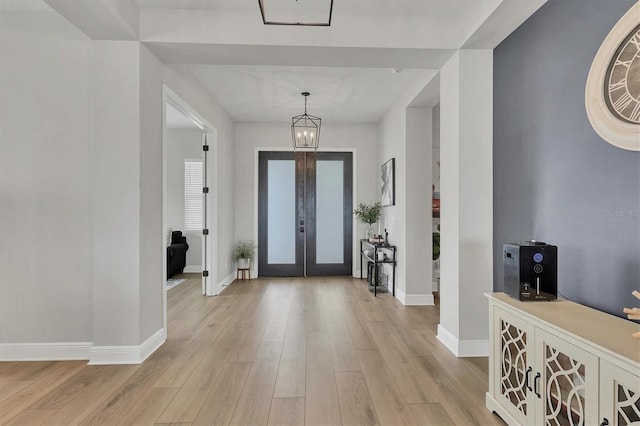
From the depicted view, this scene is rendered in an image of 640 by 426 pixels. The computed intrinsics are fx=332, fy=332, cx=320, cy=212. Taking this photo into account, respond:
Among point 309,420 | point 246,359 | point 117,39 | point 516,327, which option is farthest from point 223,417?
point 117,39

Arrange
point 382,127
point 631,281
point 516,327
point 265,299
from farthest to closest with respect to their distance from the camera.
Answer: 1. point 382,127
2. point 265,299
3. point 516,327
4. point 631,281

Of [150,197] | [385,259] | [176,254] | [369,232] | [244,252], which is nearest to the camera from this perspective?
[150,197]

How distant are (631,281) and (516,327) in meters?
0.58

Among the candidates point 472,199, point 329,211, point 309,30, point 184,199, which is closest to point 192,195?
point 184,199

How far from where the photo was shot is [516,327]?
1.80 metres

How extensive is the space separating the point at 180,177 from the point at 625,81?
6.87 meters

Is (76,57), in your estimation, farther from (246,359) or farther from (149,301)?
(246,359)

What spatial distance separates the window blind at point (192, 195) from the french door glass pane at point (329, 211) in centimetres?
262

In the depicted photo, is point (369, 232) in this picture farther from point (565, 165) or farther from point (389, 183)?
point (565, 165)

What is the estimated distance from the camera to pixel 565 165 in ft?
6.89

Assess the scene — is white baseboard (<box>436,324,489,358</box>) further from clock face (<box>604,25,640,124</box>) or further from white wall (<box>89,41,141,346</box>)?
white wall (<box>89,41,141,346</box>)

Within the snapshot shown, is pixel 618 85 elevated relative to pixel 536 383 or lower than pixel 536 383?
elevated

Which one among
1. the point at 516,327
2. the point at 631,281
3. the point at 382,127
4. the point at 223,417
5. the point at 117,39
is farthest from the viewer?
the point at 382,127

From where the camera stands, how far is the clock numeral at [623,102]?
1.63 metres
